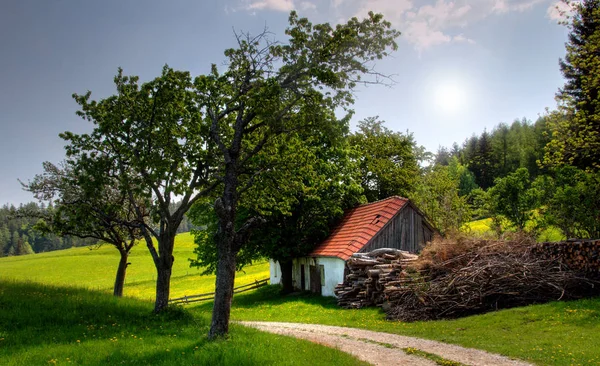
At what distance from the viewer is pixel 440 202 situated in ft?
152

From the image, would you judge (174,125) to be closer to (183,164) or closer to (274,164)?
(183,164)

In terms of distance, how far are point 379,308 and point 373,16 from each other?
14.5 m

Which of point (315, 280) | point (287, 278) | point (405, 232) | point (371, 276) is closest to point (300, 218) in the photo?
point (315, 280)

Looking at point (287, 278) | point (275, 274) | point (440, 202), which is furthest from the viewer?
point (440, 202)

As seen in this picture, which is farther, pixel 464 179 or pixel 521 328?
pixel 464 179

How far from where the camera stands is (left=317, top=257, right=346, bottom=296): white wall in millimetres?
25875

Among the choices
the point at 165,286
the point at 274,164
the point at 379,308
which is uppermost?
the point at 274,164

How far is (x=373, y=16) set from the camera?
517 inches

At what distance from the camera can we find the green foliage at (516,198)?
36281mm

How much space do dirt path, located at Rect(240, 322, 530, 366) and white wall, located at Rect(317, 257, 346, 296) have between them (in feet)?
29.1

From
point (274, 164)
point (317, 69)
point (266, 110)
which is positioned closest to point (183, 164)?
point (274, 164)

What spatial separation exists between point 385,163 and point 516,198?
12.1 m

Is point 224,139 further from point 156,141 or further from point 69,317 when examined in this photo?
point 69,317

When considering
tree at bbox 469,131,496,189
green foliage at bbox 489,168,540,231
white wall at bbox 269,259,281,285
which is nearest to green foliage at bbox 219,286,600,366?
white wall at bbox 269,259,281,285
